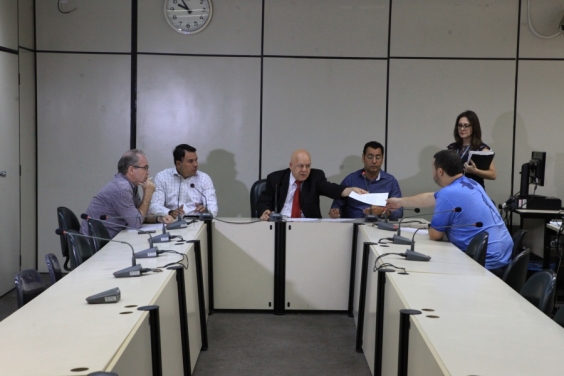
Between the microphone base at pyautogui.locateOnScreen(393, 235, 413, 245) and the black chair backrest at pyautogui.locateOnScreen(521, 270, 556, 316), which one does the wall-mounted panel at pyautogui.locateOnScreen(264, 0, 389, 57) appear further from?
the black chair backrest at pyautogui.locateOnScreen(521, 270, 556, 316)

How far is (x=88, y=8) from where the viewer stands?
6617 mm

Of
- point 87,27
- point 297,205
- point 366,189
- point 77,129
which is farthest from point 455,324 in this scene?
point 87,27

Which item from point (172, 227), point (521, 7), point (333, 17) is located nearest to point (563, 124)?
point (521, 7)

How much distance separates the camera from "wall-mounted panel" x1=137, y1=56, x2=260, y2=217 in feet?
21.9

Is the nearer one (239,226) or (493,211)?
(493,211)

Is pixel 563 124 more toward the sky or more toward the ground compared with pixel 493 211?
more toward the sky

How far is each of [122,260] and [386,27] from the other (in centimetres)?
393

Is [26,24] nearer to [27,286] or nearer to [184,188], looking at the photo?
[184,188]

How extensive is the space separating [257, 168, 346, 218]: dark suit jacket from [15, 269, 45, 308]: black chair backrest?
2626 mm

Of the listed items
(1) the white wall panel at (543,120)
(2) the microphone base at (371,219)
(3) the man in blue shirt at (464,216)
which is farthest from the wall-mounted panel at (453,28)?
(3) the man in blue shirt at (464,216)

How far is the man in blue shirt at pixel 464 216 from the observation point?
4250 millimetres

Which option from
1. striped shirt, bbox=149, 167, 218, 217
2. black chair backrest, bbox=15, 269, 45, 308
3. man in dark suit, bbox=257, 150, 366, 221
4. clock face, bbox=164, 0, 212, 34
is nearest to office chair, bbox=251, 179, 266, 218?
man in dark suit, bbox=257, 150, 366, 221

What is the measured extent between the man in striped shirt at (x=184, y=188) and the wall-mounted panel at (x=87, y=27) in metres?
1.61

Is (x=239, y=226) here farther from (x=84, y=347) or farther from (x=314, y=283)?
(x=84, y=347)
